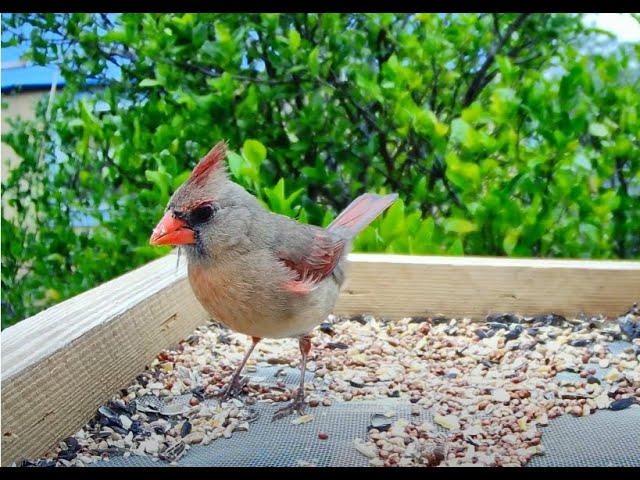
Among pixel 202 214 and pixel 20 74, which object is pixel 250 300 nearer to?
pixel 202 214

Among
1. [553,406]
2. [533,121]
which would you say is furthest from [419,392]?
[533,121]

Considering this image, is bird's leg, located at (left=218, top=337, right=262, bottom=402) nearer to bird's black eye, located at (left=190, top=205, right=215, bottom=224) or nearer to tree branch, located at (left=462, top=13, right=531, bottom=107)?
bird's black eye, located at (left=190, top=205, right=215, bottom=224)

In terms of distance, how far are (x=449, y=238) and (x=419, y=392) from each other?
65 centimetres

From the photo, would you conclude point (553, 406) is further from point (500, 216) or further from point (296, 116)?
point (296, 116)

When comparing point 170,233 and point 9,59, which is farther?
point 9,59

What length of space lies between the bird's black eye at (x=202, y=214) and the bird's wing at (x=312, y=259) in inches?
5.3

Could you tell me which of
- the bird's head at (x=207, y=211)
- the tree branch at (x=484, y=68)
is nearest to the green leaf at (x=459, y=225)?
the tree branch at (x=484, y=68)

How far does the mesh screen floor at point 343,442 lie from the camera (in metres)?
0.97

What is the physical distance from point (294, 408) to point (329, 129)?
621 mm

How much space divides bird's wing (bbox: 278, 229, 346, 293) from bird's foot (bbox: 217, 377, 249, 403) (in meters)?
0.21

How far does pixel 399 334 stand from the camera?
1547mm

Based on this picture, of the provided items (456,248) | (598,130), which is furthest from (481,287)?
(598,130)

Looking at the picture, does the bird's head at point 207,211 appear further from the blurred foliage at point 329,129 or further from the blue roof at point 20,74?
the blue roof at point 20,74
